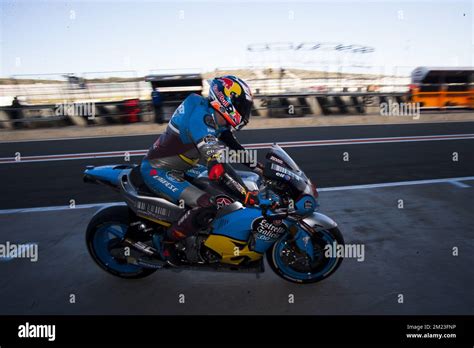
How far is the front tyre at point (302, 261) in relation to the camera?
11.8 feet

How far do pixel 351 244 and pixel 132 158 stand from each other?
695cm

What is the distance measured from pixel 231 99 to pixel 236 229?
1.21 metres

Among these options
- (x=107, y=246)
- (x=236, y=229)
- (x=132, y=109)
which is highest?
(x=132, y=109)

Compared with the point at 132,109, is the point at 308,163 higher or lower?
lower

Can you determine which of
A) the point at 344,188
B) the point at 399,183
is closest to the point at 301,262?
the point at 344,188

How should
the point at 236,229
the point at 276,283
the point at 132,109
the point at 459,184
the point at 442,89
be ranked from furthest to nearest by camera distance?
1. the point at 442,89
2. the point at 132,109
3. the point at 459,184
4. the point at 276,283
5. the point at 236,229

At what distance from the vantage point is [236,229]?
3.50m

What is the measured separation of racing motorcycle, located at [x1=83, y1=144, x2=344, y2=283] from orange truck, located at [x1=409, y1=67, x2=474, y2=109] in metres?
19.4

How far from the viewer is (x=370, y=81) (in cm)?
2044

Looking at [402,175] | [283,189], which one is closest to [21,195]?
[283,189]

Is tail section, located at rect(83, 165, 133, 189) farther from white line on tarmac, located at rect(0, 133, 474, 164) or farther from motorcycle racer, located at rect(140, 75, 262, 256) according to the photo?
white line on tarmac, located at rect(0, 133, 474, 164)

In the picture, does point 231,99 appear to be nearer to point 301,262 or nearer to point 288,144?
point 301,262

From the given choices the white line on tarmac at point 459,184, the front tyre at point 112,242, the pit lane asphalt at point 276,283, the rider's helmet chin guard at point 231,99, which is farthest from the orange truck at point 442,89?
the front tyre at point 112,242
